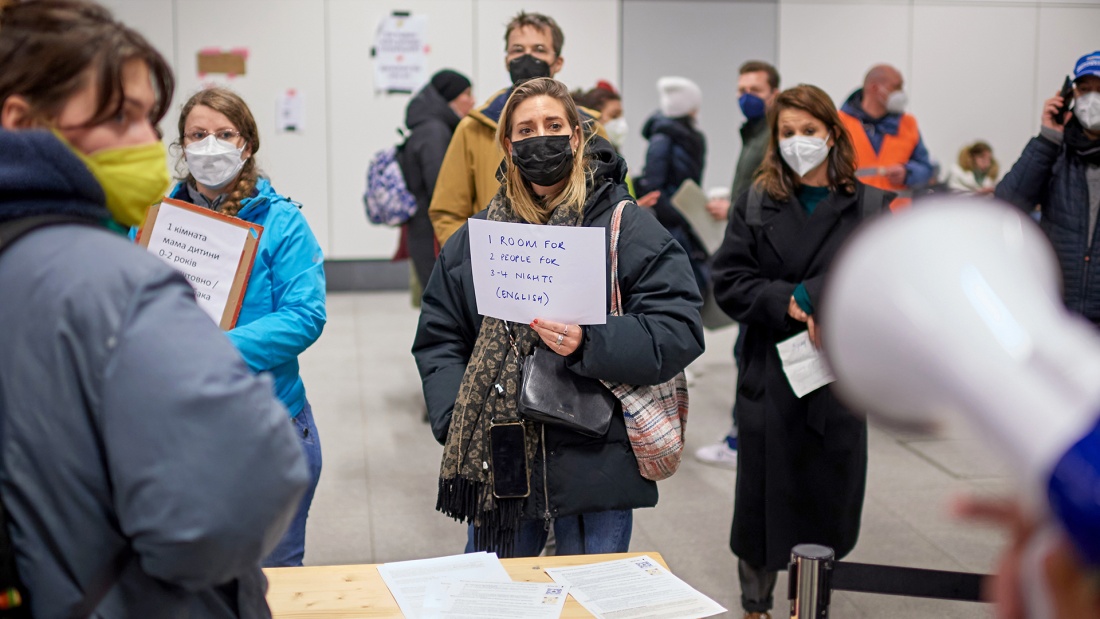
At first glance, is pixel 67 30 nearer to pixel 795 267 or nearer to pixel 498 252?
pixel 498 252

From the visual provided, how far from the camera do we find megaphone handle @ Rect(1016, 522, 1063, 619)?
681 mm

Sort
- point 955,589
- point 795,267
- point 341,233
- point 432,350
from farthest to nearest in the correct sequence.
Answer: point 341,233, point 795,267, point 432,350, point 955,589

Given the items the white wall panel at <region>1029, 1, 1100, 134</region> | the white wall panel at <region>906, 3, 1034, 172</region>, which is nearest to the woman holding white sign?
the white wall panel at <region>906, 3, 1034, 172</region>

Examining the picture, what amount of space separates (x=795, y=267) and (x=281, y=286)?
1.48 metres

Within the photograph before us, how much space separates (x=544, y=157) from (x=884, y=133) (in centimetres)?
369

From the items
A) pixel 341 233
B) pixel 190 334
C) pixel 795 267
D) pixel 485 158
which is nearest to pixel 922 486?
pixel 795 267

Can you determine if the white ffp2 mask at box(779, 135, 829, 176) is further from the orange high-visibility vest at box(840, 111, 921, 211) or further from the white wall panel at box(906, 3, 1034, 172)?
the white wall panel at box(906, 3, 1034, 172)

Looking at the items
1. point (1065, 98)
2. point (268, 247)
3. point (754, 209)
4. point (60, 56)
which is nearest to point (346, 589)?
point (268, 247)

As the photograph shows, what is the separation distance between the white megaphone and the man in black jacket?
14.3ft

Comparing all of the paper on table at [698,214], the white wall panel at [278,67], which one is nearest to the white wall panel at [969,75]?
the paper on table at [698,214]

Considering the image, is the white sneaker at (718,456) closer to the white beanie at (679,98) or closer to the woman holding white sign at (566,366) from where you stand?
the white beanie at (679,98)

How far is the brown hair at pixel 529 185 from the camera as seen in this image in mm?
2473

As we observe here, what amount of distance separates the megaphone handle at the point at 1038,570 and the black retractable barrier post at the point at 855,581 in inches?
42.5

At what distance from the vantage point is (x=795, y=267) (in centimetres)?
310
